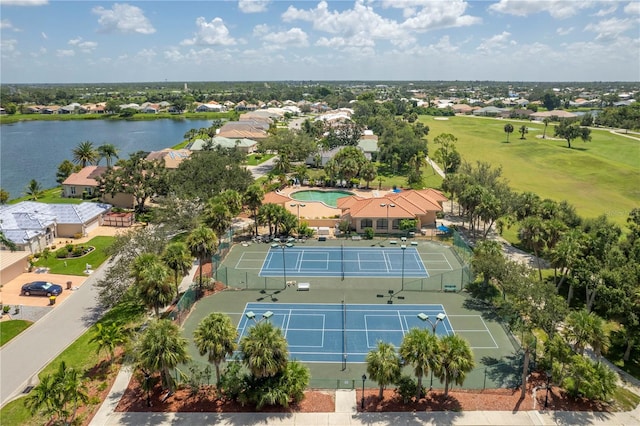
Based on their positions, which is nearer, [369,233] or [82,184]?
[369,233]

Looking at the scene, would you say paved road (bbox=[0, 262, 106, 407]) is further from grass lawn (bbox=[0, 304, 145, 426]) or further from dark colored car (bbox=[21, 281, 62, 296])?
dark colored car (bbox=[21, 281, 62, 296])

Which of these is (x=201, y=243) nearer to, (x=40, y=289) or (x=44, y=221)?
(x=40, y=289)

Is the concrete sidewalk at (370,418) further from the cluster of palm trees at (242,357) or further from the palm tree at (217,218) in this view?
the palm tree at (217,218)

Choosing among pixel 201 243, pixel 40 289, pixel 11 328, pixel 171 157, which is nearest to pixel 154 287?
pixel 201 243

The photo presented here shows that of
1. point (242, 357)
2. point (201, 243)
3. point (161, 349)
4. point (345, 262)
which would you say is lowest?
point (345, 262)

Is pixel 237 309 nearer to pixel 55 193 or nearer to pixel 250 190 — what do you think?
pixel 250 190

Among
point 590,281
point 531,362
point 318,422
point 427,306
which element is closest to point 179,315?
point 318,422

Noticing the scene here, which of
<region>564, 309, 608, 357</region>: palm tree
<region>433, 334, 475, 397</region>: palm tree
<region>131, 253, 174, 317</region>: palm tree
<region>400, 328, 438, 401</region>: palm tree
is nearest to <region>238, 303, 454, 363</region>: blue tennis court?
<region>131, 253, 174, 317</region>: palm tree
